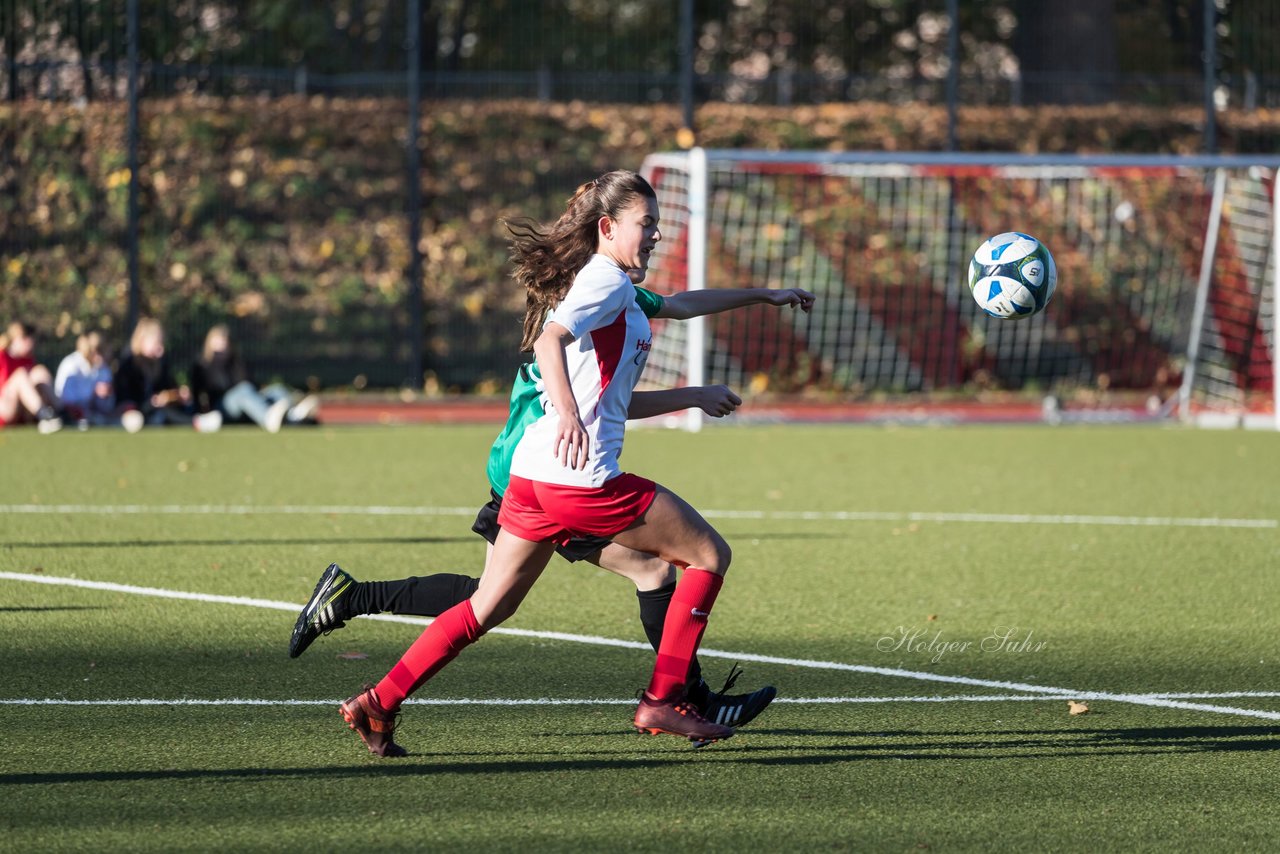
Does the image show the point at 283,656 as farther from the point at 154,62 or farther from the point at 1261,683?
the point at 154,62

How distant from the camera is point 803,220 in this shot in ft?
71.2

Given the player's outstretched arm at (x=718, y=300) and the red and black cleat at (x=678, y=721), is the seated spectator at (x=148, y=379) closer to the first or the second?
the player's outstretched arm at (x=718, y=300)

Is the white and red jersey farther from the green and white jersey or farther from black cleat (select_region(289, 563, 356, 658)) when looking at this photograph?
black cleat (select_region(289, 563, 356, 658))

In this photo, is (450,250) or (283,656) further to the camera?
(450,250)

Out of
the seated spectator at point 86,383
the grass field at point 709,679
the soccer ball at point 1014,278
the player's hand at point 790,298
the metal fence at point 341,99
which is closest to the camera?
the grass field at point 709,679

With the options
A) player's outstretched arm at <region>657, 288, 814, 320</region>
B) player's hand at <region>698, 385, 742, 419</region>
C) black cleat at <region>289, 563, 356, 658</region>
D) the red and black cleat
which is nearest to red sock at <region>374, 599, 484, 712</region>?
the red and black cleat

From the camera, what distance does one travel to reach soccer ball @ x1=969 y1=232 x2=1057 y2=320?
6.81m

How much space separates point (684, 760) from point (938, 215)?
55.6ft

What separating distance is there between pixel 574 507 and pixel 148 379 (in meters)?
13.6

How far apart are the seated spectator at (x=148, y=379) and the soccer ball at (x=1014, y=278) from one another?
11.6 meters

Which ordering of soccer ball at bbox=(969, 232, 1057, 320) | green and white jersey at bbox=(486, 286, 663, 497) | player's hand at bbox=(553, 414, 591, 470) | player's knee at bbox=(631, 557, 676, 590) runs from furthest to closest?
soccer ball at bbox=(969, 232, 1057, 320) < player's knee at bbox=(631, 557, 676, 590) < green and white jersey at bbox=(486, 286, 663, 497) < player's hand at bbox=(553, 414, 591, 470)

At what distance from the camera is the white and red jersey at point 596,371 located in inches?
192

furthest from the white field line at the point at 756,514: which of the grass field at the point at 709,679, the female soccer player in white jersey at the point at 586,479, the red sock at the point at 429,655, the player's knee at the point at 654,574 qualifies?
the red sock at the point at 429,655

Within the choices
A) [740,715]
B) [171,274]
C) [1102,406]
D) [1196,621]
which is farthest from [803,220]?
[740,715]
